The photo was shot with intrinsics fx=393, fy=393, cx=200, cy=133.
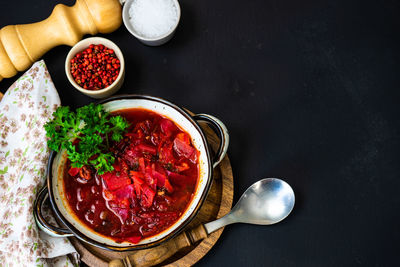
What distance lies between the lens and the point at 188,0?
304 cm

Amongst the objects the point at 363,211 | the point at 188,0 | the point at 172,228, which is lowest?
the point at 363,211

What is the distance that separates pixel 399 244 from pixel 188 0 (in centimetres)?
236

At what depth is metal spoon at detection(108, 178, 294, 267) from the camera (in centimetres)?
245

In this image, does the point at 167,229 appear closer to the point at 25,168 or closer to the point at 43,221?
the point at 43,221

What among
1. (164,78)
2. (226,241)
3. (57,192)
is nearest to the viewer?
(57,192)

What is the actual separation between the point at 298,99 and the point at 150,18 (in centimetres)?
125

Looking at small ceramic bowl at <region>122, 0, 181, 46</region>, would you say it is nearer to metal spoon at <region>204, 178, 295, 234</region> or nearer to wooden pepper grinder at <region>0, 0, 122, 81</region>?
wooden pepper grinder at <region>0, 0, 122, 81</region>

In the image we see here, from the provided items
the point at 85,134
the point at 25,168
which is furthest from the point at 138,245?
the point at 25,168

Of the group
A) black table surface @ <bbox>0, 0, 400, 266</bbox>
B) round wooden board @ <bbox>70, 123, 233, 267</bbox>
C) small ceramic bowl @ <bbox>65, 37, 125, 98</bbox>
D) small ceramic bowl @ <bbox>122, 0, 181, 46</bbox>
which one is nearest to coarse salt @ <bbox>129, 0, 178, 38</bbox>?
small ceramic bowl @ <bbox>122, 0, 181, 46</bbox>

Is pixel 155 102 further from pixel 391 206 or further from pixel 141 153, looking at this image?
pixel 391 206

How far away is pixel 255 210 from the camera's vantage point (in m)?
2.64

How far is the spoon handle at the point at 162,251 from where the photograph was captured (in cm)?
235

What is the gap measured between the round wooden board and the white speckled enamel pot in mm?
230

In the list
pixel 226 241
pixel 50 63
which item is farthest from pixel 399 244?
pixel 50 63
